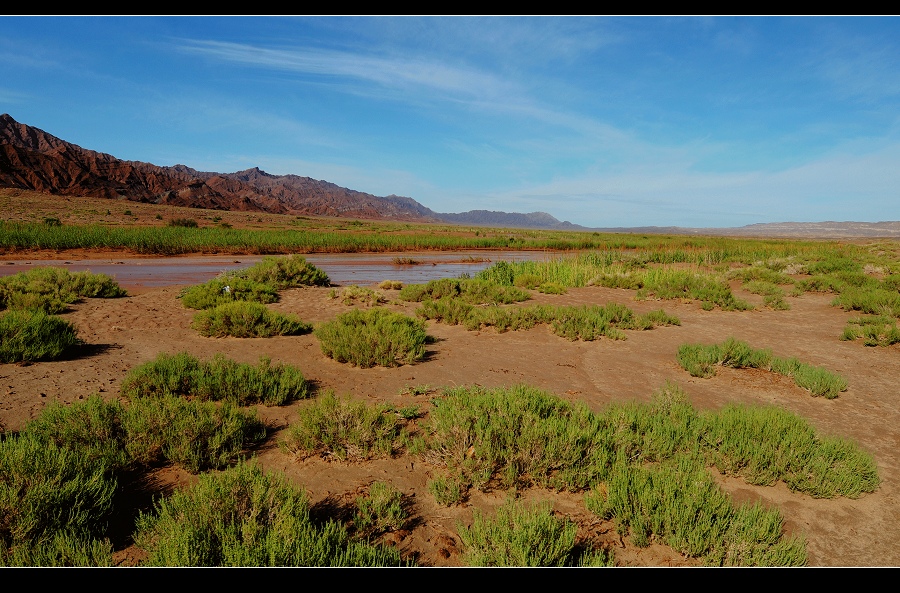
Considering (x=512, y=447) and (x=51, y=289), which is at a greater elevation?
(x=51, y=289)

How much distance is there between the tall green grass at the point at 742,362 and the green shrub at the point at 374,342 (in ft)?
13.8

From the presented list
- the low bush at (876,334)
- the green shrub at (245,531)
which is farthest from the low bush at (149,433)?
the low bush at (876,334)

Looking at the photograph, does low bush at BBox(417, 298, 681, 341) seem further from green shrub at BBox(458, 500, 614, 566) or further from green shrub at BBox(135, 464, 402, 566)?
green shrub at BBox(135, 464, 402, 566)

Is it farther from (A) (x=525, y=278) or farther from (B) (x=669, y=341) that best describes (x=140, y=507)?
(A) (x=525, y=278)

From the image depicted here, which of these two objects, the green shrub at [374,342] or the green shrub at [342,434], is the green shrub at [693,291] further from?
the green shrub at [342,434]

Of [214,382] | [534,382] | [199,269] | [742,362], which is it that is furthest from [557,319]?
[199,269]

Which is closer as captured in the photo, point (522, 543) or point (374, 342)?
point (522, 543)

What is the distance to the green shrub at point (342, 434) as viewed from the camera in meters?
4.20

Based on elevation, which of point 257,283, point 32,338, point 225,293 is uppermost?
point 257,283

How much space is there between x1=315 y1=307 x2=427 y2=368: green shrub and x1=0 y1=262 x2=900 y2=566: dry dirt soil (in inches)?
7.7

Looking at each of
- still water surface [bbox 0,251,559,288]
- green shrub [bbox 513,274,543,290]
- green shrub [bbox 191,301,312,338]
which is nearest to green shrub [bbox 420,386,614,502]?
green shrub [bbox 191,301,312,338]

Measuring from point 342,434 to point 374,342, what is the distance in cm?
321

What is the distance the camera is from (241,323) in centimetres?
882

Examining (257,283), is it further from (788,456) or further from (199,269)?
(788,456)
